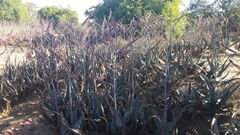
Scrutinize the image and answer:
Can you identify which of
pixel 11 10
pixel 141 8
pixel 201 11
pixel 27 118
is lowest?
pixel 27 118

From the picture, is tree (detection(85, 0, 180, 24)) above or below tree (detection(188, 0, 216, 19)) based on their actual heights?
above

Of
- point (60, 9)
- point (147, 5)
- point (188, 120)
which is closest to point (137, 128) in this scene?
point (188, 120)

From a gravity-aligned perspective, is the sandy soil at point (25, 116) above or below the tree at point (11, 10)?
below

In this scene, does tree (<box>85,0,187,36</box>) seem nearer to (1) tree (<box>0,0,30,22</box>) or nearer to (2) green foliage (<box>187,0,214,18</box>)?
(2) green foliage (<box>187,0,214,18</box>)

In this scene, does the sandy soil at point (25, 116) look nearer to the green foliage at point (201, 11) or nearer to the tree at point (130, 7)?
the green foliage at point (201, 11)

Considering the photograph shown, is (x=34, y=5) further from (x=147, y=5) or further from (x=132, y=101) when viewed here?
(x=132, y=101)

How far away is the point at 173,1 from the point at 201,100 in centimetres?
1146

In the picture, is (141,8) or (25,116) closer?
(25,116)

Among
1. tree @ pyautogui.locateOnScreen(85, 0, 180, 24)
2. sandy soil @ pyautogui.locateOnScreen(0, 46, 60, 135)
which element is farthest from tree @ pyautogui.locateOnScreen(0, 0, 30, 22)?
sandy soil @ pyautogui.locateOnScreen(0, 46, 60, 135)

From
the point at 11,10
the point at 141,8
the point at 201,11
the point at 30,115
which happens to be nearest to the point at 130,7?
the point at 141,8

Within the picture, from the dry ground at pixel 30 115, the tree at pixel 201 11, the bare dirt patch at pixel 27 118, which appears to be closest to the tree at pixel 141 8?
the tree at pixel 201 11

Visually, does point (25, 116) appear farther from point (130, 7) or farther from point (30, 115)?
point (130, 7)

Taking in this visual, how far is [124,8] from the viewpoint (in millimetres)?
15711

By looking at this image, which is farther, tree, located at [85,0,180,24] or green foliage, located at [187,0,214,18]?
tree, located at [85,0,180,24]
